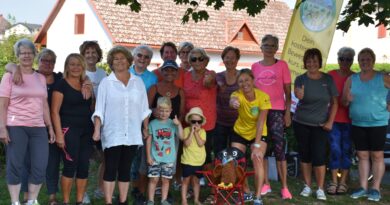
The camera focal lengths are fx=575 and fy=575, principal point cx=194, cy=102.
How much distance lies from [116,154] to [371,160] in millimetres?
3558

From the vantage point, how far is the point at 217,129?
714 centimetres

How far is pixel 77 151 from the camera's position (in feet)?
20.2

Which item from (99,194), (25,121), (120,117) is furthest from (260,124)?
(25,121)

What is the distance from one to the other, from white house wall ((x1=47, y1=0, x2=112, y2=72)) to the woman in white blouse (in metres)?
22.5

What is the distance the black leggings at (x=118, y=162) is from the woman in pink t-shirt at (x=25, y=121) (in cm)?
64

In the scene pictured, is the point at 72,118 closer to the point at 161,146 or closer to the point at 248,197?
the point at 161,146

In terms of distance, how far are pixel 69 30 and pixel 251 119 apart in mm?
26328

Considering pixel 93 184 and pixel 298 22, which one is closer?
pixel 93 184

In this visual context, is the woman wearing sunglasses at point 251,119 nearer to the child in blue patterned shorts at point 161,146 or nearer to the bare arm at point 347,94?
the child in blue patterned shorts at point 161,146

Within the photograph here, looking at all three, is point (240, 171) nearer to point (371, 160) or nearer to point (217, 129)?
point (217, 129)

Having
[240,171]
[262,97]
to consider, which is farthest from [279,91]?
[240,171]

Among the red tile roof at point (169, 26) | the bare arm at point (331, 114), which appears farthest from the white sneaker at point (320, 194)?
the red tile roof at point (169, 26)

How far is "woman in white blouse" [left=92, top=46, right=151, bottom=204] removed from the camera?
602 centimetres

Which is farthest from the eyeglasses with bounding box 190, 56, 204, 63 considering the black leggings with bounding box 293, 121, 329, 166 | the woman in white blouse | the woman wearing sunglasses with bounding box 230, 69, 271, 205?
the black leggings with bounding box 293, 121, 329, 166
